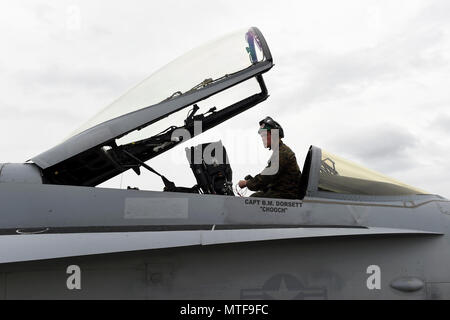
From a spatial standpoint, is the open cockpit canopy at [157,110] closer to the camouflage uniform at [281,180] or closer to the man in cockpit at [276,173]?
the man in cockpit at [276,173]

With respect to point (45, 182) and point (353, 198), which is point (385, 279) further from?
point (45, 182)

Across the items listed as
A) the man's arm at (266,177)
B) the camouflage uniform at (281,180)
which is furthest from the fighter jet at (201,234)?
the man's arm at (266,177)

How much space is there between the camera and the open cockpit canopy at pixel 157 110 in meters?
4.32

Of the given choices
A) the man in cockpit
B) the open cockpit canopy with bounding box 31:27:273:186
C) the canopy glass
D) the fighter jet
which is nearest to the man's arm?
the man in cockpit

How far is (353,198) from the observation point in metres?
4.29

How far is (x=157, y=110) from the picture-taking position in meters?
4.35

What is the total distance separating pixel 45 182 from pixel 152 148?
3.69 feet

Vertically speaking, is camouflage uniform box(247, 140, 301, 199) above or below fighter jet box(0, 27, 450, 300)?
above

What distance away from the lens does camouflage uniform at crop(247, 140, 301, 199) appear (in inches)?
177

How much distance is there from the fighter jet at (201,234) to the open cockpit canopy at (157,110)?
20mm

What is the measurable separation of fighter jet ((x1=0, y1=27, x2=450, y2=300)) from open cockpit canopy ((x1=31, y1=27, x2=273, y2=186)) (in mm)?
20

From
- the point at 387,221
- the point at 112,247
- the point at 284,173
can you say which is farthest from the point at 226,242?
the point at 387,221

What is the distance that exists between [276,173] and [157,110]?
138cm

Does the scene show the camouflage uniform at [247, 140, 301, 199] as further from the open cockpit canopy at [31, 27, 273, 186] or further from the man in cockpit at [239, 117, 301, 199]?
the open cockpit canopy at [31, 27, 273, 186]
